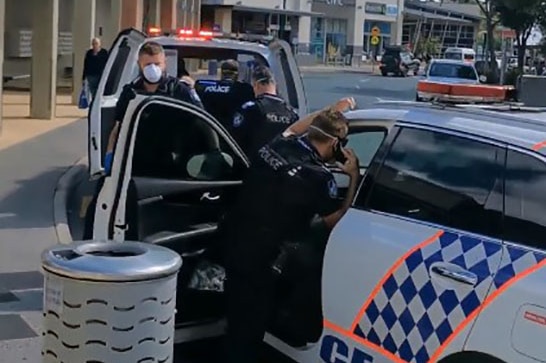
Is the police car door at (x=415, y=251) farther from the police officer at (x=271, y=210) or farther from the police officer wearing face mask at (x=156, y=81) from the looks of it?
the police officer wearing face mask at (x=156, y=81)

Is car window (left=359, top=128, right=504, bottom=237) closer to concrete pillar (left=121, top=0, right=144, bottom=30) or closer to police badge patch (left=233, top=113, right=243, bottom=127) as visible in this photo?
police badge patch (left=233, top=113, right=243, bottom=127)

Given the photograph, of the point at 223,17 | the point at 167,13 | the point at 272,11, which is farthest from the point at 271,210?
the point at 272,11

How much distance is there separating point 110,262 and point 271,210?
1318 mm

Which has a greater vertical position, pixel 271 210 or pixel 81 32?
pixel 81 32

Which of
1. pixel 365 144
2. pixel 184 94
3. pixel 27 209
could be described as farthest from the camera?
pixel 27 209

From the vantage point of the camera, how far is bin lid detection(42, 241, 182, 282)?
3.89 meters

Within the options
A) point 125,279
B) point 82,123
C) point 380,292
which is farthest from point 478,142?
point 82,123

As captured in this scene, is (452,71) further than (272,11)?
No

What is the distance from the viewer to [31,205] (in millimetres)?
Result: 11156

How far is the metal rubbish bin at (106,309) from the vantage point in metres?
3.88

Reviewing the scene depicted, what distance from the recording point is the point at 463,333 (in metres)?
4.16

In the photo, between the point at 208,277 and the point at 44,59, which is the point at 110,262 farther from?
the point at 44,59

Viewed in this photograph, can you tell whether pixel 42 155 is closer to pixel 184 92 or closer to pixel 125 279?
pixel 184 92

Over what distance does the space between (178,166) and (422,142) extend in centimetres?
192
